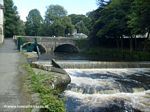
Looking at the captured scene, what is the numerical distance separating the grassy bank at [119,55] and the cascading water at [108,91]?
14385 mm

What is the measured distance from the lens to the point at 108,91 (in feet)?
69.8

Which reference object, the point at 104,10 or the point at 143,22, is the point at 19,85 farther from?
the point at 104,10

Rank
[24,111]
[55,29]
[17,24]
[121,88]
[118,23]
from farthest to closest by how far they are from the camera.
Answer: [55,29] → [17,24] → [118,23] → [121,88] → [24,111]

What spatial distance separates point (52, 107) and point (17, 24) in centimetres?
7238

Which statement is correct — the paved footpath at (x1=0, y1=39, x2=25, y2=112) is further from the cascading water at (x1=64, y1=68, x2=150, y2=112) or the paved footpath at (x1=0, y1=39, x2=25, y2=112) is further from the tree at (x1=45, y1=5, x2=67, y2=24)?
the tree at (x1=45, y1=5, x2=67, y2=24)

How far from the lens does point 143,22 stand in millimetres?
42156

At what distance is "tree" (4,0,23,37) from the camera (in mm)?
77188

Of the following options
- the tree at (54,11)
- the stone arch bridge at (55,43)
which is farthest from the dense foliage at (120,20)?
the tree at (54,11)

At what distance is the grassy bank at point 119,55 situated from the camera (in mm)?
45509

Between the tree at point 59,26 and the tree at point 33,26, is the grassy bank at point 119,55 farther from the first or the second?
the tree at point 33,26

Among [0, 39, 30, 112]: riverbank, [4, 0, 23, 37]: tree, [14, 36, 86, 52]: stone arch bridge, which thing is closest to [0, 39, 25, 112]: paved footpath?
[0, 39, 30, 112]: riverbank

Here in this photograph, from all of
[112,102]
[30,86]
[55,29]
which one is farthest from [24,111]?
[55,29]

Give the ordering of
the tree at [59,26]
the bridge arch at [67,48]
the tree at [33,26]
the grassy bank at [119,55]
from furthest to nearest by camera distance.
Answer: the tree at [33,26] → the tree at [59,26] → the bridge arch at [67,48] → the grassy bank at [119,55]

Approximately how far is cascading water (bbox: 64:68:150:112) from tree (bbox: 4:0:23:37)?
1977 inches
